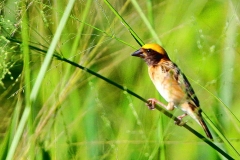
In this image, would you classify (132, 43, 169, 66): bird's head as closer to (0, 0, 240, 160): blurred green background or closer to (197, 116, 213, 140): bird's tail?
(0, 0, 240, 160): blurred green background

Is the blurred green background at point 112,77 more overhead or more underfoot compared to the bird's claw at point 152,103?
more overhead

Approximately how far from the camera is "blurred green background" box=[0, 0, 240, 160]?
3.86 ft

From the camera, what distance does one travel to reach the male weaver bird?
1.13 metres

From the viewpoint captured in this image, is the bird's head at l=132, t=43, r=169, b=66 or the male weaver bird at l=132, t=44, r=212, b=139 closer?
the male weaver bird at l=132, t=44, r=212, b=139

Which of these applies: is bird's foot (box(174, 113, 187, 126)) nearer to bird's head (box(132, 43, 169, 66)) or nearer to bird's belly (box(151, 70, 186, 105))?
bird's belly (box(151, 70, 186, 105))

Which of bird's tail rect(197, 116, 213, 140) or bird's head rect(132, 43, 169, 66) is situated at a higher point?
bird's head rect(132, 43, 169, 66)

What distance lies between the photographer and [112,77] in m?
1.51

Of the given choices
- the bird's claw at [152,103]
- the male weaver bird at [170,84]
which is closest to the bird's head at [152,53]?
the male weaver bird at [170,84]

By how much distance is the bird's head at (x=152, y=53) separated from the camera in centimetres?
123

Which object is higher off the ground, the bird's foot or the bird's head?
the bird's head

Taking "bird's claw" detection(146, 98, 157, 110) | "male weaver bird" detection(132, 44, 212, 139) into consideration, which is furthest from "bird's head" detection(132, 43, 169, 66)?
"bird's claw" detection(146, 98, 157, 110)

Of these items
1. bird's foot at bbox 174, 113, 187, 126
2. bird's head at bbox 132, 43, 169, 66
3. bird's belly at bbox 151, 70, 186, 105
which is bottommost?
bird's foot at bbox 174, 113, 187, 126

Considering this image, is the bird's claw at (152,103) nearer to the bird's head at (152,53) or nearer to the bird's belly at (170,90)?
the bird's belly at (170,90)

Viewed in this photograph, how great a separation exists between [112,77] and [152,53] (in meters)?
0.29
